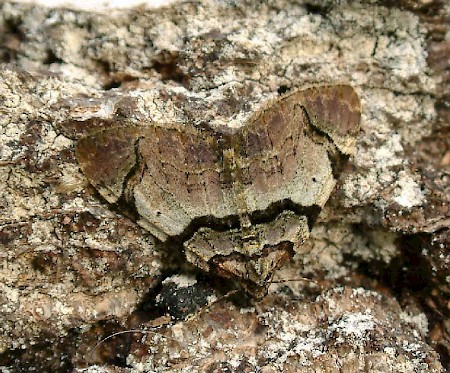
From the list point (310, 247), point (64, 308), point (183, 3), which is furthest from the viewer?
point (310, 247)

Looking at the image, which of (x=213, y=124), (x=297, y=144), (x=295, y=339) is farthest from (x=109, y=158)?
(x=295, y=339)

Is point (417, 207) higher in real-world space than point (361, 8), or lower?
lower

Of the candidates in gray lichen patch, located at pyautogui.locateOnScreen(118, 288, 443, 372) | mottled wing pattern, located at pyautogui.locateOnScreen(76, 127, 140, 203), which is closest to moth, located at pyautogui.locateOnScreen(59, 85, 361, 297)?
mottled wing pattern, located at pyautogui.locateOnScreen(76, 127, 140, 203)

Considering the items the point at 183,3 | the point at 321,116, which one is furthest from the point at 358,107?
the point at 183,3

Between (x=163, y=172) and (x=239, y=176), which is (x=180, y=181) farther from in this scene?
(x=239, y=176)

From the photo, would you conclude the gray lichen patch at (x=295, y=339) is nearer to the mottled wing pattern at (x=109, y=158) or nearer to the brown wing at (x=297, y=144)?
the brown wing at (x=297, y=144)

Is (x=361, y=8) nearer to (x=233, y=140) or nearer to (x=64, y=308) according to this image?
(x=233, y=140)

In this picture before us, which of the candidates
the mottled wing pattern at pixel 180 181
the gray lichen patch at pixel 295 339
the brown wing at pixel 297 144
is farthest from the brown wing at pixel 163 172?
the gray lichen patch at pixel 295 339

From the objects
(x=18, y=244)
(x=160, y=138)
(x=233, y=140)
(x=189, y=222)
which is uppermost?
(x=233, y=140)
